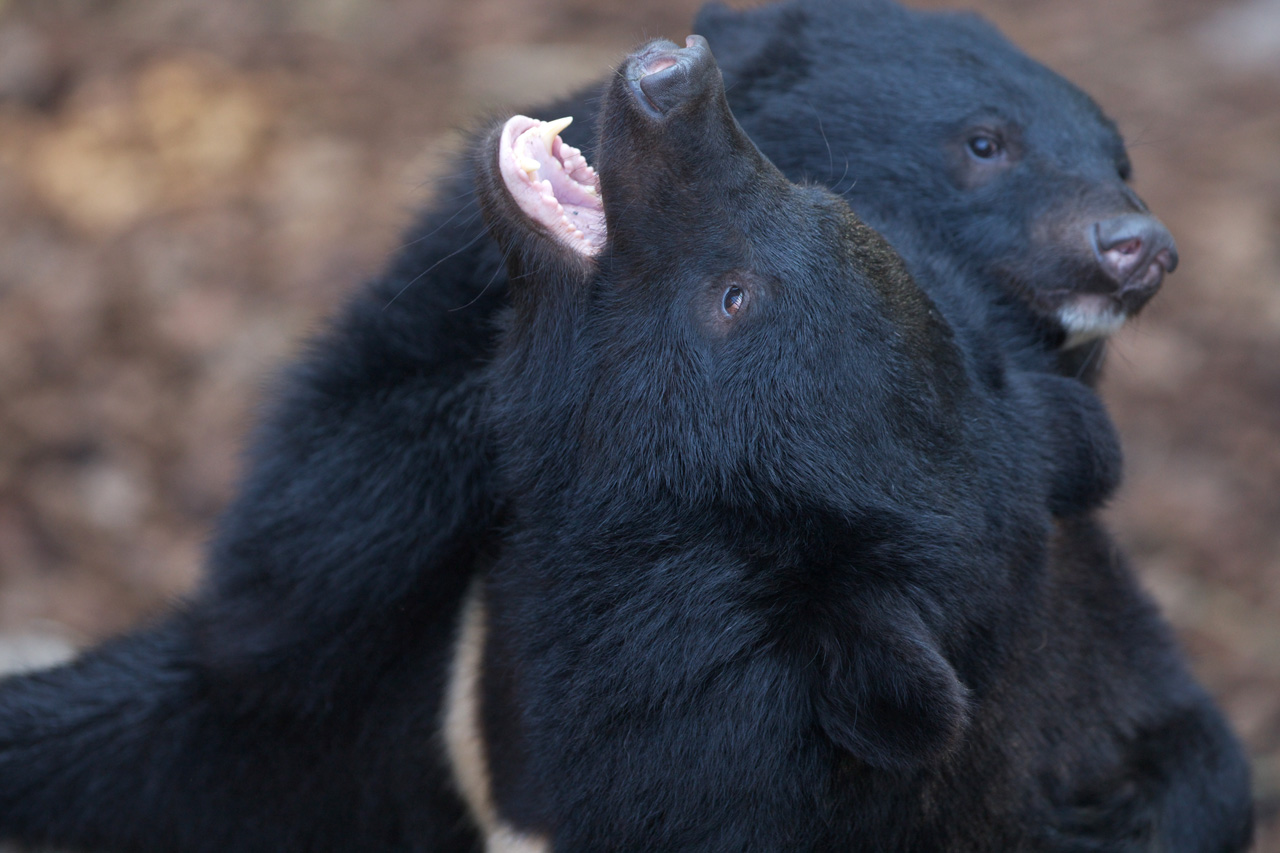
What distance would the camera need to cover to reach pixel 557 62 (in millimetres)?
7773

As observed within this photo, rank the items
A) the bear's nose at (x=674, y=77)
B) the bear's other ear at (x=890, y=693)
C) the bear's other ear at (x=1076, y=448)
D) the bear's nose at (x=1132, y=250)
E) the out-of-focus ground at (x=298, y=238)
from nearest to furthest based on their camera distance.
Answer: the bear's other ear at (x=890, y=693) → the bear's nose at (x=674, y=77) → the bear's other ear at (x=1076, y=448) → the bear's nose at (x=1132, y=250) → the out-of-focus ground at (x=298, y=238)

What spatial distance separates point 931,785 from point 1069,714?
523 mm

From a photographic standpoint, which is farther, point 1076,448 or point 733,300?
point 1076,448

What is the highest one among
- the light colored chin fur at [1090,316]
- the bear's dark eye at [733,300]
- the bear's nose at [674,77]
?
the bear's nose at [674,77]

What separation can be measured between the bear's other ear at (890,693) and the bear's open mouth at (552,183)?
92 centimetres

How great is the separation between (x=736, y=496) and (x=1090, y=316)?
1.22m

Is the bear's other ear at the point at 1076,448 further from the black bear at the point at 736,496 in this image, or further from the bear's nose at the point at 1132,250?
the bear's nose at the point at 1132,250

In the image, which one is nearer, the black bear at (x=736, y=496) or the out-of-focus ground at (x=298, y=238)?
the black bear at (x=736, y=496)

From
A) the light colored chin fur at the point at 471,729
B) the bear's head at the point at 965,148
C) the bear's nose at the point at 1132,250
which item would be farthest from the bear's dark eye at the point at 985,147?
the light colored chin fur at the point at 471,729

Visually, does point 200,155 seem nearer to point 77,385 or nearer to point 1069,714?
point 77,385

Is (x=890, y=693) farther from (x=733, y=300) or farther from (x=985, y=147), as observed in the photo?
(x=985, y=147)

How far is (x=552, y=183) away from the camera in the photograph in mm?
3023

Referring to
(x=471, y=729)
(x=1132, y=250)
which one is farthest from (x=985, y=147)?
(x=471, y=729)

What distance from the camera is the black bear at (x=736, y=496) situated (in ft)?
9.01
